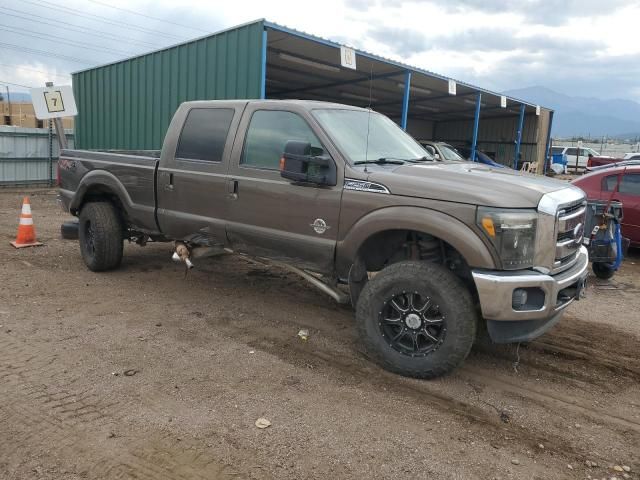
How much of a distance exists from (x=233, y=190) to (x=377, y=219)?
155cm

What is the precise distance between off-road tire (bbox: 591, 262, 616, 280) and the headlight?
4350mm

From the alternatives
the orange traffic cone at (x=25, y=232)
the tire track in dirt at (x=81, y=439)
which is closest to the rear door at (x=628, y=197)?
the tire track in dirt at (x=81, y=439)

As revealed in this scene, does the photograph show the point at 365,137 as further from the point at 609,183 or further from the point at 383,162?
the point at 609,183

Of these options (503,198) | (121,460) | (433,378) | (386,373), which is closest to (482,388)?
(433,378)

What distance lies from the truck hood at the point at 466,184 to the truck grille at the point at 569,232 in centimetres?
20

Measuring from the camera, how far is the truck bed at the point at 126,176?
5613mm

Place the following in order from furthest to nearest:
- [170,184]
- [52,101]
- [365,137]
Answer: [52,101], [170,184], [365,137]

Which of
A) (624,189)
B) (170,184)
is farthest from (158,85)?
(624,189)

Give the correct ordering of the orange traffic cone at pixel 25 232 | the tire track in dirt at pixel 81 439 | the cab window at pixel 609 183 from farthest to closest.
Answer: the cab window at pixel 609 183, the orange traffic cone at pixel 25 232, the tire track in dirt at pixel 81 439

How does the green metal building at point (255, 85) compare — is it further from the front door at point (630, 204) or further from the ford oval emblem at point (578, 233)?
the front door at point (630, 204)

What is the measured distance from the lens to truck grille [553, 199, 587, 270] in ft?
12.2

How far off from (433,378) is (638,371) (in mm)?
1791

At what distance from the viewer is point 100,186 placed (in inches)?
246

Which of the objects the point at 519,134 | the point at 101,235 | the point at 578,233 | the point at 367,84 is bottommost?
the point at 101,235
